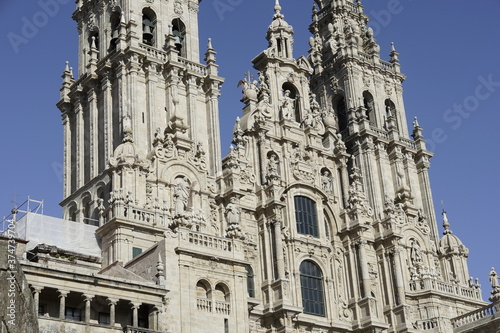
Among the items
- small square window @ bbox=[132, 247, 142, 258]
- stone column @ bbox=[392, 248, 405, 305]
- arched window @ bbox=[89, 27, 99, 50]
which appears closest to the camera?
small square window @ bbox=[132, 247, 142, 258]

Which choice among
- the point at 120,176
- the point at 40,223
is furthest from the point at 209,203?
the point at 40,223

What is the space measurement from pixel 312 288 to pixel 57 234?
54.0ft

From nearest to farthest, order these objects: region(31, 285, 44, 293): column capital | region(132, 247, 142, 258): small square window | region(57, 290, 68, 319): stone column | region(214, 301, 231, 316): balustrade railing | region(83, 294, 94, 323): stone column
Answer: region(31, 285, 44, 293): column capital < region(57, 290, 68, 319): stone column < region(83, 294, 94, 323): stone column < region(214, 301, 231, 316): balustrade railing < region(132, 247, 142, 258): small square window

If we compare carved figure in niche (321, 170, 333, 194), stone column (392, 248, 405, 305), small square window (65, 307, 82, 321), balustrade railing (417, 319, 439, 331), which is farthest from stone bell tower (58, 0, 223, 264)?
balustrade railing (417, 319, 439, 331)

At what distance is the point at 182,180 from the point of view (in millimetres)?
52312

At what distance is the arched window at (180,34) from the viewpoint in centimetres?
5944

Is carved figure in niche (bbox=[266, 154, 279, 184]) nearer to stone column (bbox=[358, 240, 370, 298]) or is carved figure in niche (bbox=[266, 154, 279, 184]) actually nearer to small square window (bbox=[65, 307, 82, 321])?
stone column (bbox=[358, 240, 370, 298])

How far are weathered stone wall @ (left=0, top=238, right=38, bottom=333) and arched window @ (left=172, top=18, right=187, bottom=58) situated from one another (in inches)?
1365

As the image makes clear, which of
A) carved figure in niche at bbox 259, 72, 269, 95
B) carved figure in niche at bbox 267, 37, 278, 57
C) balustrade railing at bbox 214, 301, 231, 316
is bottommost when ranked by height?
balustrade railing at bbox 214, 301, 231, 316

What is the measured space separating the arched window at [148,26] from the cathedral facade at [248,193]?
0.14 m

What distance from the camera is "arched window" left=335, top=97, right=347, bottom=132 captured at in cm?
6912

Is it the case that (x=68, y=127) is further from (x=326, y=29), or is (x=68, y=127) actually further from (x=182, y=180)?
(x=326, y=29)

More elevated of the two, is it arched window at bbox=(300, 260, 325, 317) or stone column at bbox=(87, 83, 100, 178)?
stone column at bbox=(87, 83, 100, 178)

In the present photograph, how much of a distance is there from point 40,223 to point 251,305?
12540 millimetres
